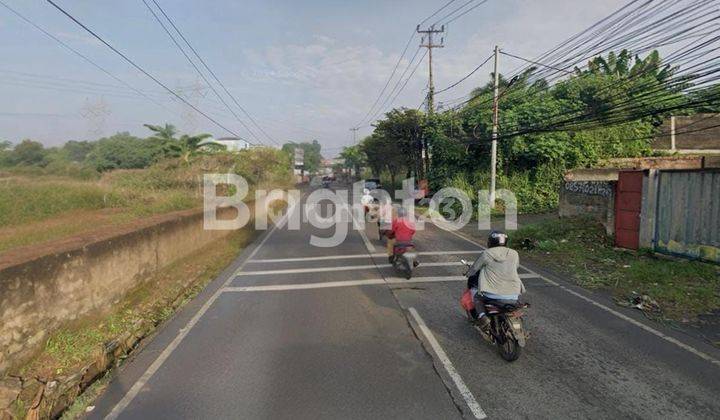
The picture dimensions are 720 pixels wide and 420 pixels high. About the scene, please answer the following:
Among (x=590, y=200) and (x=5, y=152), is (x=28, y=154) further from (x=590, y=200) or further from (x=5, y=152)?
(x=590, y=200)

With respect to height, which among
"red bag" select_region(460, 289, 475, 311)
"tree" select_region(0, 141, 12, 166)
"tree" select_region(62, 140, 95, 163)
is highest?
"tree" select_region(62, 140, 95, 163)

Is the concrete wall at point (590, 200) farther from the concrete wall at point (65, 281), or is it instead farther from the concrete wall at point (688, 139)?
the concrete wall at point (688, 139)

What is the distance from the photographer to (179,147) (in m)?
36.0

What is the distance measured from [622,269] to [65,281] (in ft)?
34.8

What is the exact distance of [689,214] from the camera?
1015 cm

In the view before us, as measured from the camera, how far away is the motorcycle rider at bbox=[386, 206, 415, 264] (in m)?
9.79

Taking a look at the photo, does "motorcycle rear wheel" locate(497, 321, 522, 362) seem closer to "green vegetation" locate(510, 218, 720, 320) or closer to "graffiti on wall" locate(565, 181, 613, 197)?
"green vegetation" locate(510, 218, 720, 320)

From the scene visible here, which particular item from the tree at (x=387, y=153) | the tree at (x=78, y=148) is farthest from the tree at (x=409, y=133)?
the tree at (x=78, y=148)

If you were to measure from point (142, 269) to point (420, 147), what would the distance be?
2969cm

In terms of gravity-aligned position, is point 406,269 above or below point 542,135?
below

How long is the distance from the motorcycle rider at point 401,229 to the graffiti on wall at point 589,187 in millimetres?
8005

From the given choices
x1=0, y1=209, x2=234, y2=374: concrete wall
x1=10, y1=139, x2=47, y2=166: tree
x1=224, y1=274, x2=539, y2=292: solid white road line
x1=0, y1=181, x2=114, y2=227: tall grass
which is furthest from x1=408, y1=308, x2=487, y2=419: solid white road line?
x1=10, y1=139, x2=47, y2=166: tree

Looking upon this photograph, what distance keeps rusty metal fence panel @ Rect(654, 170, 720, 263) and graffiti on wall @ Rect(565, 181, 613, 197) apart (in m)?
3.51
